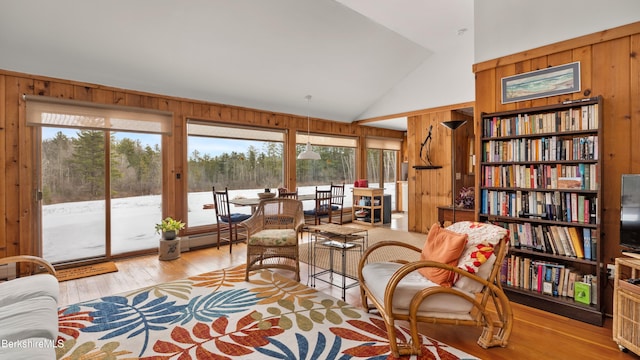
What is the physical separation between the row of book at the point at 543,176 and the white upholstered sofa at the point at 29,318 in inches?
139

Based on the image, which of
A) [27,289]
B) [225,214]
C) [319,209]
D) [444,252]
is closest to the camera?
[27,289]

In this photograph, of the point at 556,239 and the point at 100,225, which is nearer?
the point at 556,239

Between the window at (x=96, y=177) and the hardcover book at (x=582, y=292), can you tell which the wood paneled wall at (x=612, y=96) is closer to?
the hardcover book at (x=582, y=292)

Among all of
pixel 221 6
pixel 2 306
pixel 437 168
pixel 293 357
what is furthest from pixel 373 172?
pixel 2 306

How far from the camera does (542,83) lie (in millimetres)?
2857

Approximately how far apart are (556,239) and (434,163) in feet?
11.2

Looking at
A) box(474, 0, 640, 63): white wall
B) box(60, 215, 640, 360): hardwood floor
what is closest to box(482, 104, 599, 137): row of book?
box(474, 0, 640, 63): white wall

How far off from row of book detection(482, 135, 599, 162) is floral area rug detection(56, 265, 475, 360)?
1857 millimetres

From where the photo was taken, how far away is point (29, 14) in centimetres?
299

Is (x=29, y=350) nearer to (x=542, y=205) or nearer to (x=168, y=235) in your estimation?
(x=168, y=235)

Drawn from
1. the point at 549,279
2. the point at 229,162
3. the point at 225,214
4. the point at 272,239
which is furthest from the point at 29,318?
the point at 229,162

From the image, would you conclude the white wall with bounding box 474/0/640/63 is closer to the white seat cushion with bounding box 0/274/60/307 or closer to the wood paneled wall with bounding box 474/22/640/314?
the wood paneled wall with bounding box 474/22/640/314

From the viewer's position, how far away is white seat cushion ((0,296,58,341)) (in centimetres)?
158

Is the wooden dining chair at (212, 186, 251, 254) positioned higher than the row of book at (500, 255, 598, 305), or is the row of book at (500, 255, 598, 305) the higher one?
the wooden dining chair at (212, 186, 251, 254)
